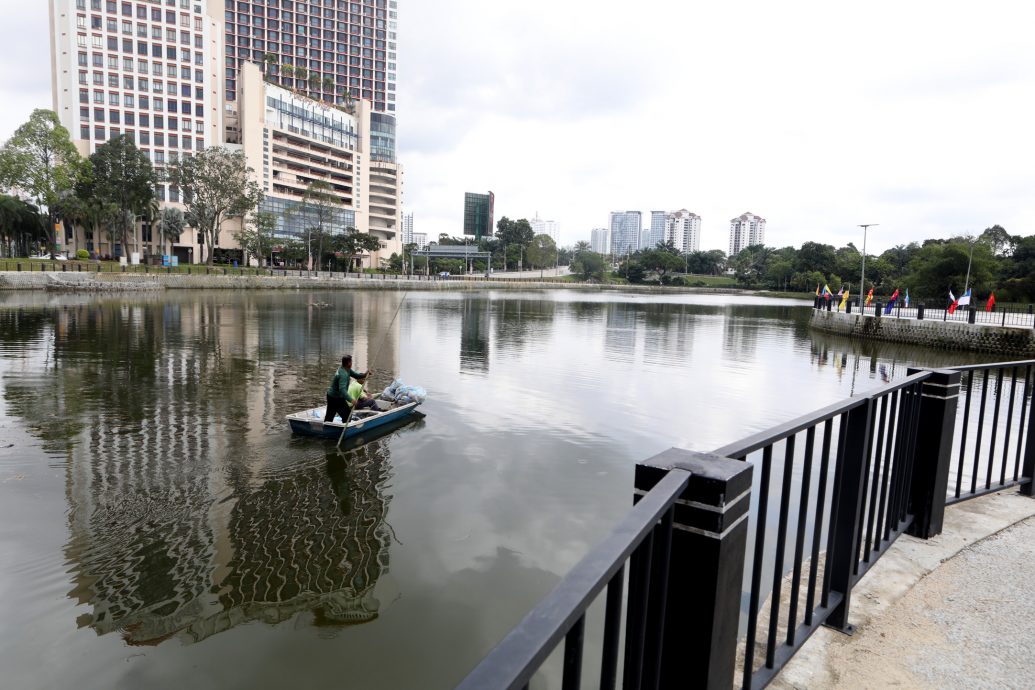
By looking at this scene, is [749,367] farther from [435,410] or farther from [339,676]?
[339,676]

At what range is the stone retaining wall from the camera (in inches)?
1160

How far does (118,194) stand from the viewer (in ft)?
232

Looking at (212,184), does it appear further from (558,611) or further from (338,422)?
(558,611)

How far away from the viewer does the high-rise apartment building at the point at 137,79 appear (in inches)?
3317

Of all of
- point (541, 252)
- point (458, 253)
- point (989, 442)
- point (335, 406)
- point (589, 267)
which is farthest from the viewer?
point (589, 267)

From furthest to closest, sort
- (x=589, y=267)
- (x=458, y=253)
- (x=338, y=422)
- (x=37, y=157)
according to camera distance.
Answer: (x=589, y=267)
(x=458, y=253)
(x=37, y=157)
(x=338, y=422)

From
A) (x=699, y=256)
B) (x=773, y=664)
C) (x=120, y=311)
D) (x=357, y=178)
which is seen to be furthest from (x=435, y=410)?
(x=699, y=256)

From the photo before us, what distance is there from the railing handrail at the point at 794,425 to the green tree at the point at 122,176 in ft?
268

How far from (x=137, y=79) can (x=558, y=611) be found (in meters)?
106

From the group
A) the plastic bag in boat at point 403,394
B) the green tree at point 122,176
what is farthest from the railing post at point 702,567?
the green tree at point 122,176

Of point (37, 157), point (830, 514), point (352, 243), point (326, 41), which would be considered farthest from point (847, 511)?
point (326, 41)

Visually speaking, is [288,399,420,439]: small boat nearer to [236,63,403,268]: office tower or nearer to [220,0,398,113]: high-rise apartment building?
[236,63,403,268]: office tower

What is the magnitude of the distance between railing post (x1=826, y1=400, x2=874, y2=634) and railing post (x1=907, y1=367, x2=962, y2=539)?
49.0 inches

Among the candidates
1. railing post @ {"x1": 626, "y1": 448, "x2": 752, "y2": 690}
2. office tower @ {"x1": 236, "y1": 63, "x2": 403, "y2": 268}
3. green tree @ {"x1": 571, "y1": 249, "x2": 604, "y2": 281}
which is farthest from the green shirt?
green tree @ {"x1": 571, "y1": 249, "x2": 604, "y2": 281}
